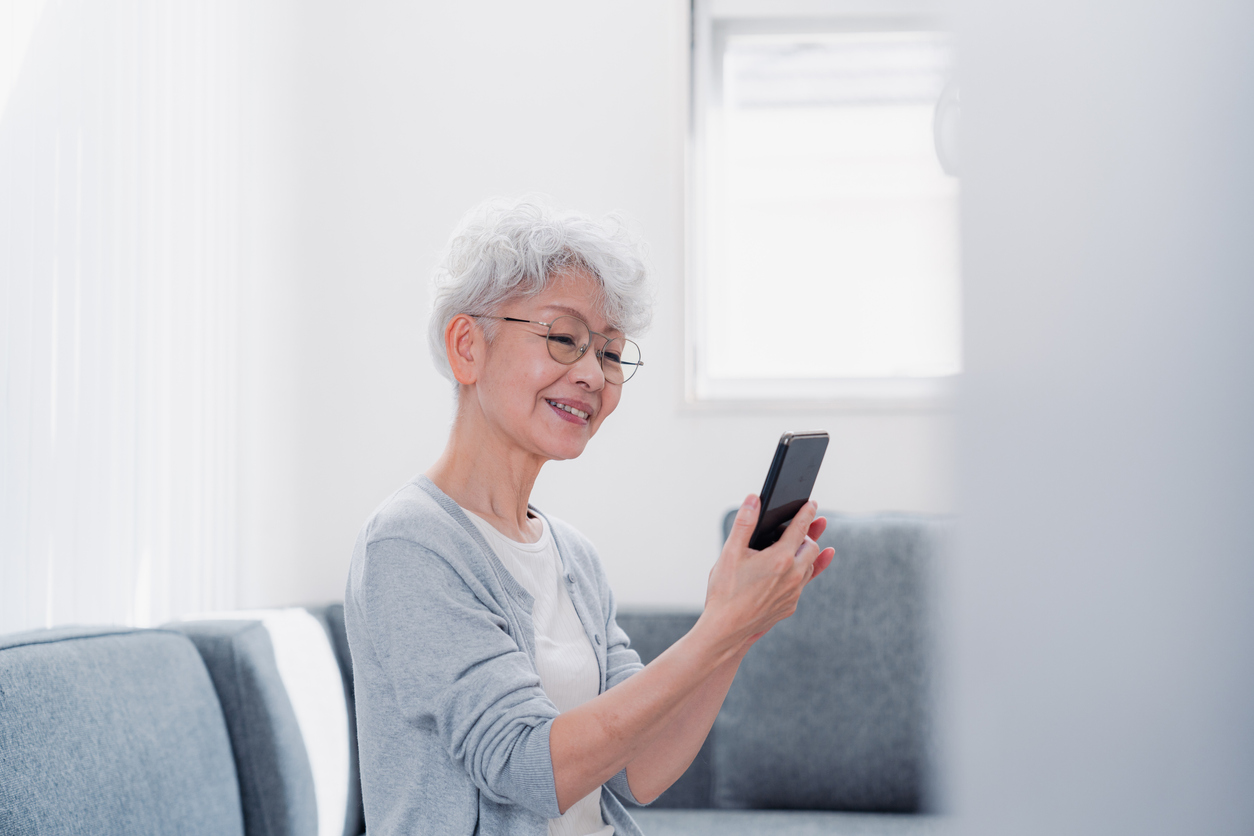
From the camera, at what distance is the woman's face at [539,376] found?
1.05 metres

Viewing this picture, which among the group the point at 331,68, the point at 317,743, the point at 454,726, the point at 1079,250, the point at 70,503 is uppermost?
the point at 331,68

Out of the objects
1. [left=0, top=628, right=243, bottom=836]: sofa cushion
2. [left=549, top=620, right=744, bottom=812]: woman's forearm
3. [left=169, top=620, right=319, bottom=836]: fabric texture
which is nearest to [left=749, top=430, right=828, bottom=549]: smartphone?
[left=549, top=620, right=744, bottom=812]: woman's forearm

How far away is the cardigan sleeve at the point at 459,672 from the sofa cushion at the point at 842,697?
113cm

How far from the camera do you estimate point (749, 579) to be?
0.84 m

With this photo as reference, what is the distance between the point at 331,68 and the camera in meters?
2.39

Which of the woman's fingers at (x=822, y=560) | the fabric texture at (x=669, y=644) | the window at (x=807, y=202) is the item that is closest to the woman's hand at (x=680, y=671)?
the woman's fingers at (x=822, y=560)

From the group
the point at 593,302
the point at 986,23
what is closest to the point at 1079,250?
the point at 986,23

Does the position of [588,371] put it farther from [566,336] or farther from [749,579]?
[749,579]

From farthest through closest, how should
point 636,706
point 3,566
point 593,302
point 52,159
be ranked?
1. point 52,159
2. point 3,566
3. point 593,302
4. point 636,706

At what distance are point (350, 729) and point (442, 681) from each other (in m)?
1.12

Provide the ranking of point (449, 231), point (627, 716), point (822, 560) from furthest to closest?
1. point (449, 231)
2. point (822, 560)
3. point (627, 716)

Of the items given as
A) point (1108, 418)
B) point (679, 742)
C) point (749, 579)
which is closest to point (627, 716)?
point (749, 579)

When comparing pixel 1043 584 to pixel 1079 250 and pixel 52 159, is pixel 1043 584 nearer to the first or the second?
pixel 1079 250

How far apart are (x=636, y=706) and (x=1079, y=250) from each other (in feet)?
2.22
